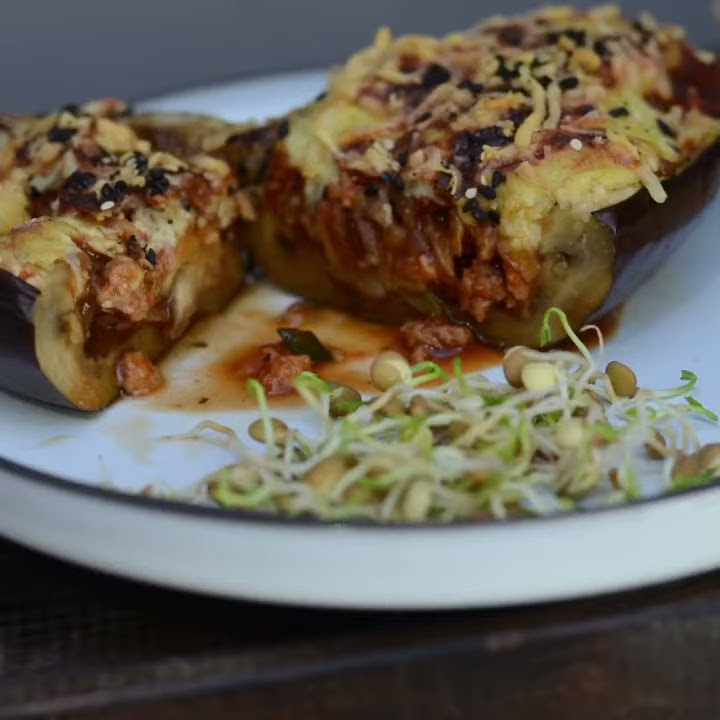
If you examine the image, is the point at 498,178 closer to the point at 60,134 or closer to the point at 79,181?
the point at 79,181

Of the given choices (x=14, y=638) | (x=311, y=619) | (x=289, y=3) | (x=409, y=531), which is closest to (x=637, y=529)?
(x=409, y=531)

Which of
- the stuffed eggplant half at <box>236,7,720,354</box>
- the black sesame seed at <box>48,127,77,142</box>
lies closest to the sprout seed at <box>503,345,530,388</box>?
the stuffed eggplant half at <box>236,7,720,354</box>

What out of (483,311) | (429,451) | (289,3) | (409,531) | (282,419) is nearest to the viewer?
(409,531)

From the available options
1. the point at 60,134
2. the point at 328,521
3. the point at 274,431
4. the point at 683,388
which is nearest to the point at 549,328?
the point at 683,388

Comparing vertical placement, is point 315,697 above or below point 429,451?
below

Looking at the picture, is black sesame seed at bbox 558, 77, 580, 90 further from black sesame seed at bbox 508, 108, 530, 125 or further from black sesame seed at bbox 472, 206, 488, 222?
black sesame seed at bbox 472, 206, 488, 222

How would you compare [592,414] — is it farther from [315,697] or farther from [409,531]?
[315,697]
